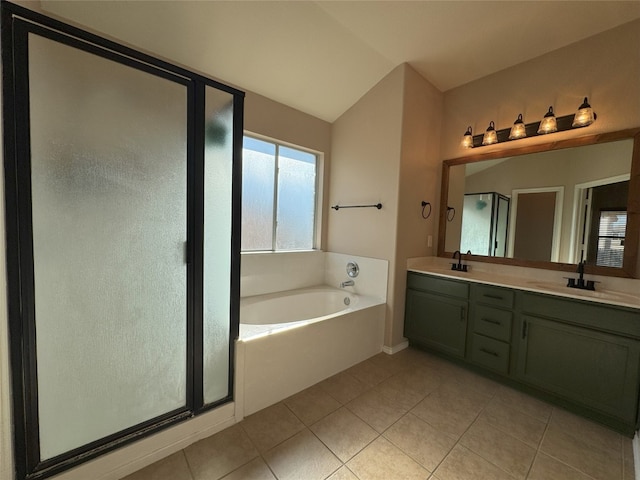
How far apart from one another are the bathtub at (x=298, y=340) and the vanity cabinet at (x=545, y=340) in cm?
59

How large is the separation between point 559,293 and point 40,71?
307 cm

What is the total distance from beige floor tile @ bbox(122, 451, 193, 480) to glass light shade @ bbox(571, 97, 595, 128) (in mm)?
3429

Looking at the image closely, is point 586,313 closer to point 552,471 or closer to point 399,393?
point 552,471

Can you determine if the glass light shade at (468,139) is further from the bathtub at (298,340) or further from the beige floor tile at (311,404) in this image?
the beige floor tile at (311,404)

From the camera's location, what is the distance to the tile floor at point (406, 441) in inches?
53.2

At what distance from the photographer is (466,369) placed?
7.77 ft

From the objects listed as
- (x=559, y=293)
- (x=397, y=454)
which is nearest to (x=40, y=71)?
(x=397, y=454)

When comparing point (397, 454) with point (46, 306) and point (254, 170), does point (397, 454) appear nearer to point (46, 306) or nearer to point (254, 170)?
point (46, 306)

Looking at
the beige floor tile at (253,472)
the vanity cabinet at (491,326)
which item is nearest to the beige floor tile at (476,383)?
the vanity cabinet at (491,326)

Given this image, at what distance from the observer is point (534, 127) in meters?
2.29

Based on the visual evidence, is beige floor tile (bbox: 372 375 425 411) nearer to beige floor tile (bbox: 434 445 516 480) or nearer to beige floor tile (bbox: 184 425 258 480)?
beige floor tile (bbox: 434 445 516 480)

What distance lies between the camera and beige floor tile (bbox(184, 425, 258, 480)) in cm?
133

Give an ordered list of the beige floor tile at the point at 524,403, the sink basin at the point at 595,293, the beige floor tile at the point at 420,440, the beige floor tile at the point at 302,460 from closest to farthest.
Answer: the beige floor tile at the point at 302,460
the beige floor tile at the point at 420,440
the sink basin at the point at 595,293
the beige floor tile at the point at 524,403

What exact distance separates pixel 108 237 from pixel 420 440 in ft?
6.67
